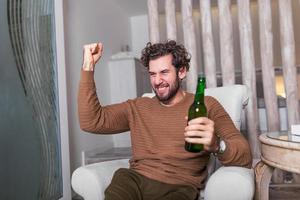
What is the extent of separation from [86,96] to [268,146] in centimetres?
80

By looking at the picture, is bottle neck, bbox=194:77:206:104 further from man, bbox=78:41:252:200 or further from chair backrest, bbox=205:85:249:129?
chair backrest, bbox=205:85:249:129

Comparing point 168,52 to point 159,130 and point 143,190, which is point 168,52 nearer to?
point 159,130

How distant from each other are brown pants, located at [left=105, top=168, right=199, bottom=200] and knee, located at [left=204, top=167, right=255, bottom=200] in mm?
112

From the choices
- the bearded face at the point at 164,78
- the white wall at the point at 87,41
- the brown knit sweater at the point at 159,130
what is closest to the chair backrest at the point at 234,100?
the brown knit sweater at the point at 159,130

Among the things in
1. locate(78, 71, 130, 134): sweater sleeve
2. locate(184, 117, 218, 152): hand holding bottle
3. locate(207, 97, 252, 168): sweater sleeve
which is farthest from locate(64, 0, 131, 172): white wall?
locate(184, 117, 218, 152): hand holding bottle

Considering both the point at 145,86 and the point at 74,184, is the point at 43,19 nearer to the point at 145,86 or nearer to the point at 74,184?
the point at 74,184

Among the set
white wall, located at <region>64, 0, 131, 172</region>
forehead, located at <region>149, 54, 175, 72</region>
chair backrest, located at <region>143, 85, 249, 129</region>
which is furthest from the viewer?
white wall, located at <region>64, 0, 131, 172</region>

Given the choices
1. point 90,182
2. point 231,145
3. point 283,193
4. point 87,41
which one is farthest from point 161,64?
point 87,41

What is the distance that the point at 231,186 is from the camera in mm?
1217

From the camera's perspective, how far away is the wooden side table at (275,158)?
44.1 inches

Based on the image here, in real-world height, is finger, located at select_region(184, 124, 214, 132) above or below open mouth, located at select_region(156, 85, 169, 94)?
below

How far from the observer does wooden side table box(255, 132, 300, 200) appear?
1121 mm

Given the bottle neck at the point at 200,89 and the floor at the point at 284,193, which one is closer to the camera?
the bottle neck at the point at 200,89

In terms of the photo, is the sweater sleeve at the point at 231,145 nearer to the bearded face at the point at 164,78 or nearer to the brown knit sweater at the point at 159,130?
the brown knit sweater at the point at 159,130
